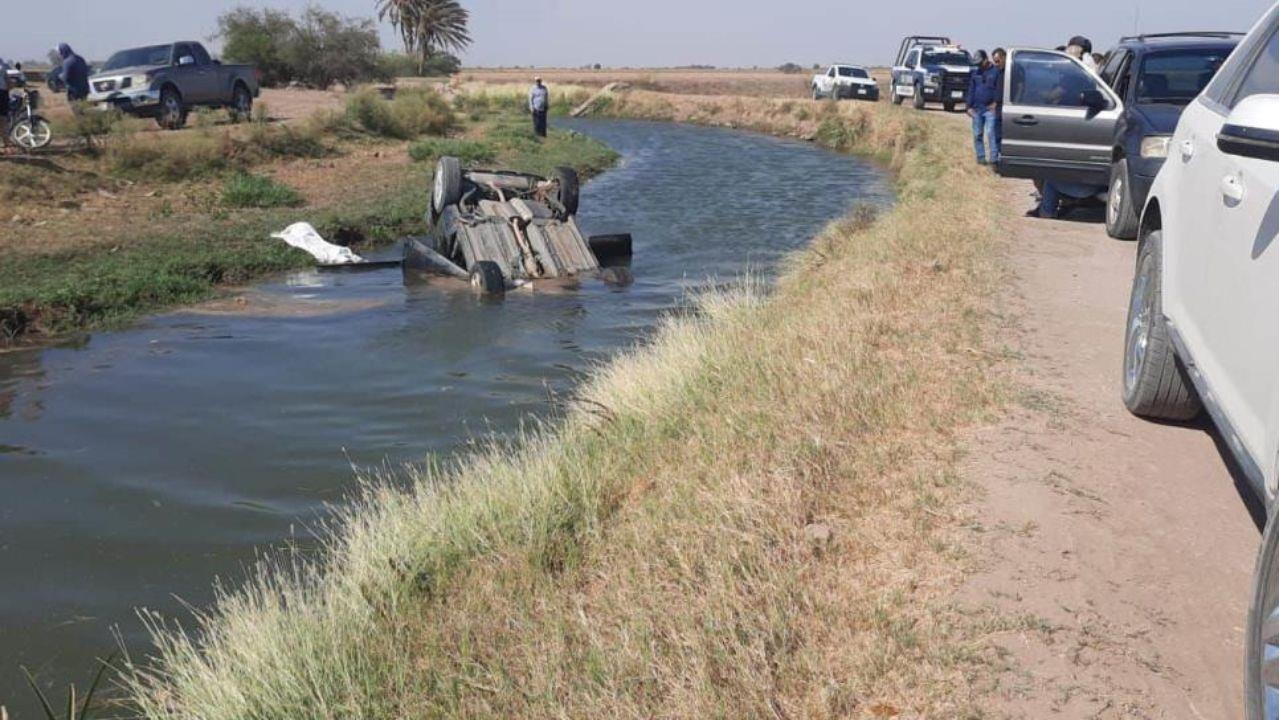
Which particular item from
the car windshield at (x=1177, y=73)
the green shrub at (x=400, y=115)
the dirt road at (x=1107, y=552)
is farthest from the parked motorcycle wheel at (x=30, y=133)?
the dirt road at (x=1107, y=552)

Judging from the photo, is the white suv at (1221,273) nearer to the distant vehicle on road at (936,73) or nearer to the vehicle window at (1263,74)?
the vehicle window at (1263,74)

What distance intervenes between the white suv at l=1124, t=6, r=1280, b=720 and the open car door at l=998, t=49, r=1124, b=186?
680cm

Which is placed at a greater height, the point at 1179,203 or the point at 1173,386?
the point at 1179,203

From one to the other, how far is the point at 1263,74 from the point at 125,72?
2452 centimetres

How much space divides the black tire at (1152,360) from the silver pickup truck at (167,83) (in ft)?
75.6

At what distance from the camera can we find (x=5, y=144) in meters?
17.9

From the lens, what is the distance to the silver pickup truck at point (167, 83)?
77.6 feet

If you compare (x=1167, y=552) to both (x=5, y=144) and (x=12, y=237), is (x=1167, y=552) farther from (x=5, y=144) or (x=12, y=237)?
(x=5, y=144)

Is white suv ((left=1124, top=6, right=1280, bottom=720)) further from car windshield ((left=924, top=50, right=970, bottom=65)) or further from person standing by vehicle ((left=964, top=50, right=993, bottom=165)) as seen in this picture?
car windshield ((left=924, top=50, right=970, bottom=65))

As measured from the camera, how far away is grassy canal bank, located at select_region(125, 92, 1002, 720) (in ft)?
11.5

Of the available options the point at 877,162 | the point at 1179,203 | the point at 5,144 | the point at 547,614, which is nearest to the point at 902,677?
the point at 547,614

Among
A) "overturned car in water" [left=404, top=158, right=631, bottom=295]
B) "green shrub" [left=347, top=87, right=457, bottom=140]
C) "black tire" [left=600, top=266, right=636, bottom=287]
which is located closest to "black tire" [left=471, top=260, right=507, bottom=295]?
"overturned car in water" [left=404, top=158, right=631, bottom=295]

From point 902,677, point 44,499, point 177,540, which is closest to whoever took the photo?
point 902,677

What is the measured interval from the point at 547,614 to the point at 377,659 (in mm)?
646
